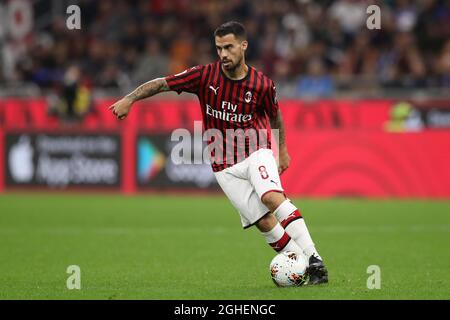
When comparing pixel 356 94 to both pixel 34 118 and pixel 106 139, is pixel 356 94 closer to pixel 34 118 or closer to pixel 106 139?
pixel 106 139

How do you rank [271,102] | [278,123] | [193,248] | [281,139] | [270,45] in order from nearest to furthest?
[271,102] < [278,123] < [281,139] < [193,248] < [270,45]

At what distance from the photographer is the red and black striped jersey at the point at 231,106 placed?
776 centimetres

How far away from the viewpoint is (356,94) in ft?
62.2

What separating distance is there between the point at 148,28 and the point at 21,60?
10.6 ft

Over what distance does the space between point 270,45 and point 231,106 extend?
13.2 meters

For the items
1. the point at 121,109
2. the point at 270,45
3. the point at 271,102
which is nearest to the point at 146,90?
the point at 121,109

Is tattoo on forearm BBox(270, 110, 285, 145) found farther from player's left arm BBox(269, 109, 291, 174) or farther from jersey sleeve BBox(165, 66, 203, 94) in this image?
jersey sleeve BBox(165, 66, 203, 94)

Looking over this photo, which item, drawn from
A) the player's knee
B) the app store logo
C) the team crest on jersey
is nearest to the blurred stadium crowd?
the app store logo

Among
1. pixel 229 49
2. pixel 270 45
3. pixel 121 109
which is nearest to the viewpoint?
pixel 121 109

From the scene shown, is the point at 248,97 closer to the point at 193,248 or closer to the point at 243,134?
the point at 243,134

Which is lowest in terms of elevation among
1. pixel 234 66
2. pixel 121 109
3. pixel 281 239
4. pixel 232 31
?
pixel 281 239

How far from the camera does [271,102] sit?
25.9 ft

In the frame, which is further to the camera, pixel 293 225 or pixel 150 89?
pixel 150 89
